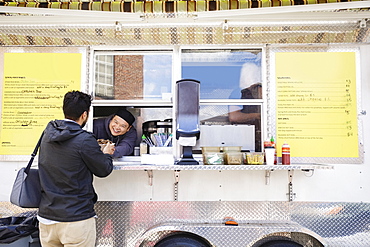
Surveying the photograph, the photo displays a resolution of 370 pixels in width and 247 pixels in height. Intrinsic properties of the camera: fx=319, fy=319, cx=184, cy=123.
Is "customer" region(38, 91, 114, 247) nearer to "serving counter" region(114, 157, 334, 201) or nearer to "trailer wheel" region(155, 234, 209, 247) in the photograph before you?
"serving counter" region(114, 157, 334, 201)

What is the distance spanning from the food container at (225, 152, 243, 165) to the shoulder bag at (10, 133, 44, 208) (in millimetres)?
1455

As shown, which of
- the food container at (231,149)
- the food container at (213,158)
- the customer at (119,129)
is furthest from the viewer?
the customer at (119,129)

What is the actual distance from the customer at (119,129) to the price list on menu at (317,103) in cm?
140

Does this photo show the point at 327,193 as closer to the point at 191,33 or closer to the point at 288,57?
the point at 288,57

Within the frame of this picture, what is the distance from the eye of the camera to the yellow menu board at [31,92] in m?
2.90

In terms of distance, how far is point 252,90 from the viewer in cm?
300

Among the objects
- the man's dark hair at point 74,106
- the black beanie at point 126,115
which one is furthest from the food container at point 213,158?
the man's dark hair at point 74,106

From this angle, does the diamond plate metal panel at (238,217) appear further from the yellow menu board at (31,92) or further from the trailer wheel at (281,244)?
the yellow menu board at (31,92)

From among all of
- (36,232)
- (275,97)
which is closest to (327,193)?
(275,97)

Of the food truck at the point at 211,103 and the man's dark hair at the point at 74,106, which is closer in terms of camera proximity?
the man's dark hair at the point at 74,106

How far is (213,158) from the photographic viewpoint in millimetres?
2650

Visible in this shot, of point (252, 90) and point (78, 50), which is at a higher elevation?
point (78, 50)

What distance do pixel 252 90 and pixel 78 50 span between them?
5.50ft

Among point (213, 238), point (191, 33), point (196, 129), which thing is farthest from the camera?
point (191, 33)
